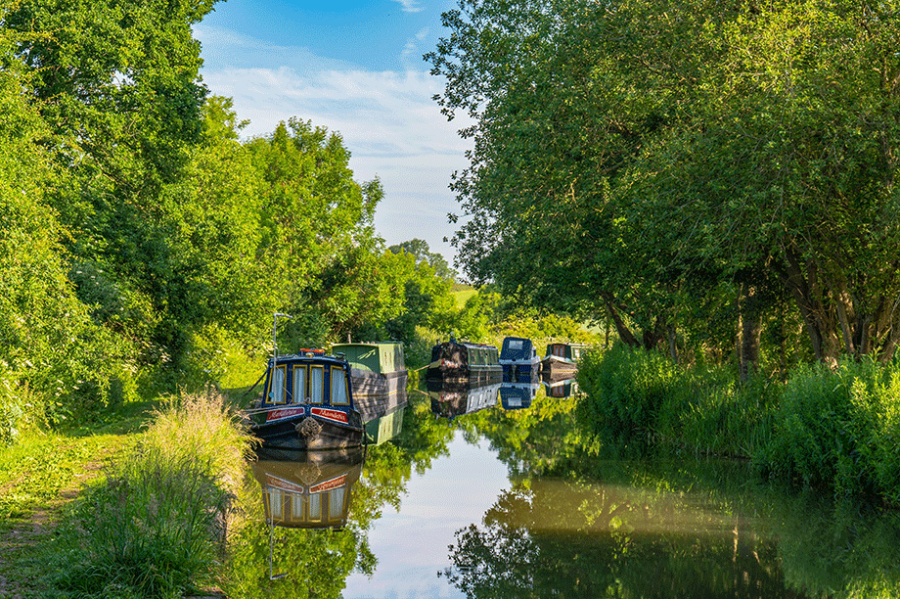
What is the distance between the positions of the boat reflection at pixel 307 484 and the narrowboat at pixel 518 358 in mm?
42086

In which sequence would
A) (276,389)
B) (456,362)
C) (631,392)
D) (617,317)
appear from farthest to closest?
1. (456,362)
2. (617,317)
3. (631,392)
4. (276,389)

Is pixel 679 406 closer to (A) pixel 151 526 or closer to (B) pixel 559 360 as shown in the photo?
(A) pixel 151 526

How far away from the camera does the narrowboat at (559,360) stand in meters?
63.2

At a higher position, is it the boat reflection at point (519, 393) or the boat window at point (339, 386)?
the boat window at point (339, 386)

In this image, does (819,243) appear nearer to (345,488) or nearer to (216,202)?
(345,488)

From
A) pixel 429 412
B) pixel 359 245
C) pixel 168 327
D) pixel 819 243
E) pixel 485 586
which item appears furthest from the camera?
pixel 359 245

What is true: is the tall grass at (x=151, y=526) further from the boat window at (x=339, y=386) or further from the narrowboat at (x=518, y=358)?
the narrowboat at (x=518, y=358)

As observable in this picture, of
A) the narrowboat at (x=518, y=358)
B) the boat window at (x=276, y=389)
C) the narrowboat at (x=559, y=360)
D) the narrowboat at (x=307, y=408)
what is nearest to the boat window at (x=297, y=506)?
the narrowboat at (x=307, y=408)

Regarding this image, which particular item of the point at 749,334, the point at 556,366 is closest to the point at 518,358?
the point at 556,366

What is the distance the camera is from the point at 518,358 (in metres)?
61.3

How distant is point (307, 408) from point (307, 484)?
10.7ft

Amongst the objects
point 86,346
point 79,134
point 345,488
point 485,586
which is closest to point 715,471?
point 345,488

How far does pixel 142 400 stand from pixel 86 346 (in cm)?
826

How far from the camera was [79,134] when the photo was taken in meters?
20.3
